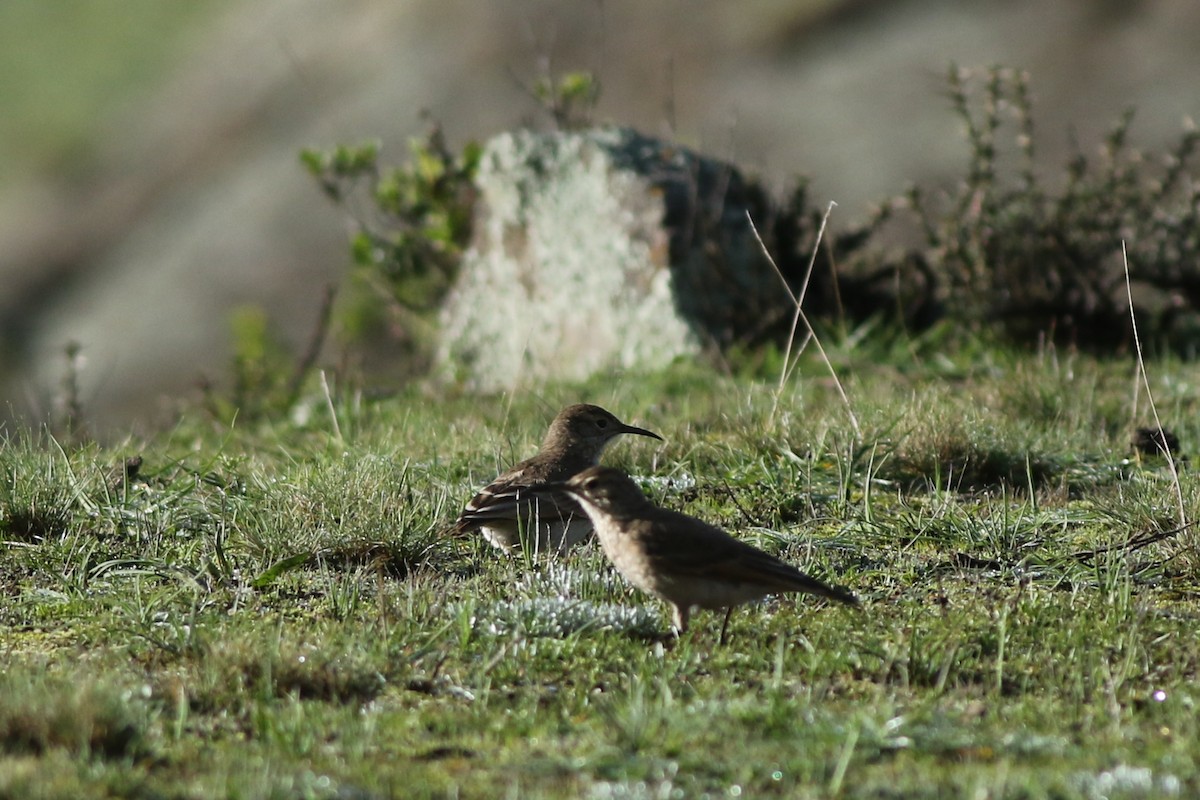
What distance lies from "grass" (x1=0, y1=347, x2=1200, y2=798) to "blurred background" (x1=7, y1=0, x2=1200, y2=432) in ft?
25.6

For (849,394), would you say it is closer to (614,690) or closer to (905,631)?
(905,631)

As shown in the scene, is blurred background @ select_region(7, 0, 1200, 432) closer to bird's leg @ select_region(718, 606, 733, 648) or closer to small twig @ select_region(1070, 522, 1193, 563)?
small twig @ select_region(1070, 522, 1193, 563)

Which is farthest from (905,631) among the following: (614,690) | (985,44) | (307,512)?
(985,44)

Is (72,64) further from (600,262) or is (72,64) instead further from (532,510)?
(532,510)

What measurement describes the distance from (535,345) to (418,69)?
11507 mm

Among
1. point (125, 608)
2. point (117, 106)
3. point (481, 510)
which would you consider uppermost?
point (117, 106)

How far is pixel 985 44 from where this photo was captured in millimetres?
17750

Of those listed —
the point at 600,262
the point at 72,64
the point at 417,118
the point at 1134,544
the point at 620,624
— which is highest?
the point at 72,64

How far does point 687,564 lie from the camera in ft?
14.8

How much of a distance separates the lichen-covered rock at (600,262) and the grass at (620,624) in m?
2.61

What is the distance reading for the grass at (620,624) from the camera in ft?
11.4

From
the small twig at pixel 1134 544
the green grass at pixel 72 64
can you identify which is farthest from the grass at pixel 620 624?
the green grass at pixel 72 64

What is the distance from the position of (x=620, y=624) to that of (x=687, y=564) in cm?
33

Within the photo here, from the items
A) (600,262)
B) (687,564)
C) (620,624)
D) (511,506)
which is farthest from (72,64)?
(687,564)
